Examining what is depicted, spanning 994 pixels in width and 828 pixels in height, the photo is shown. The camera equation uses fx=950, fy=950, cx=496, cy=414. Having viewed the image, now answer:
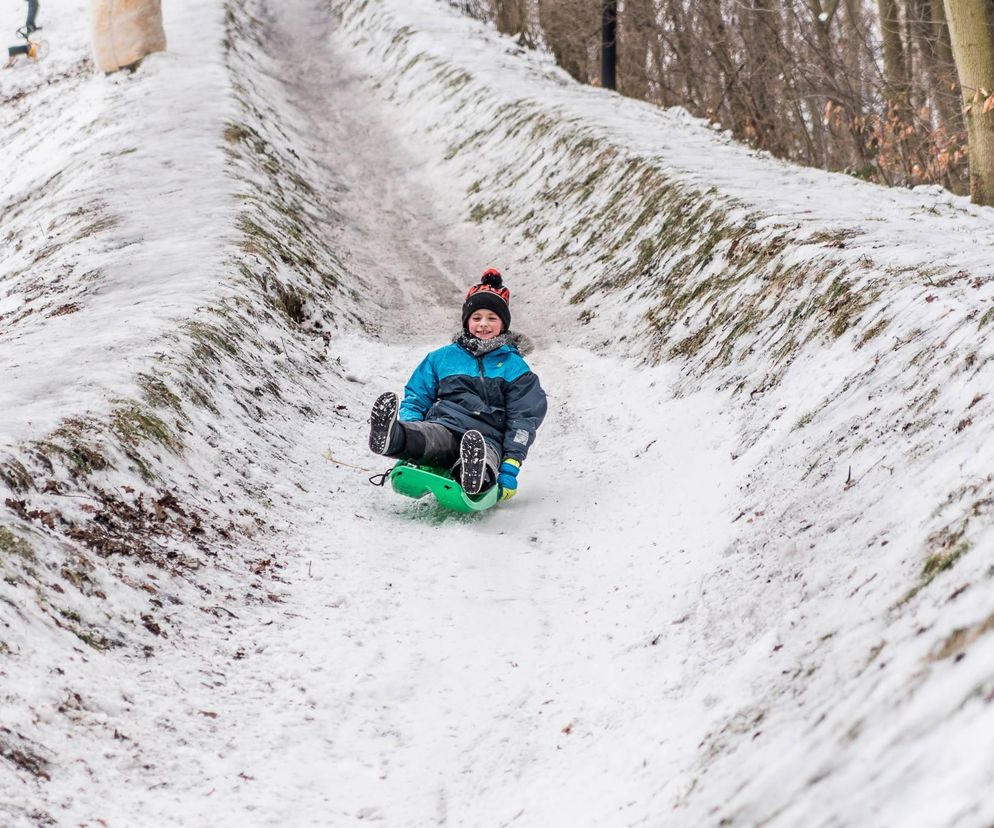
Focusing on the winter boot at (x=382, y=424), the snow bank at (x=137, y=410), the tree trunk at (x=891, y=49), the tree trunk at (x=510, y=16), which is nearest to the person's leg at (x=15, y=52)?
the snow bank at (x=137, y=410)

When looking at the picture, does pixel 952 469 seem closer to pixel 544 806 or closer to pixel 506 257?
pixel 544 806

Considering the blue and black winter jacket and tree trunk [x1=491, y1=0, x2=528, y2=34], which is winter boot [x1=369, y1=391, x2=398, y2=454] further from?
tree trunk [x1=491, y1=0, x2=528, y2=34]

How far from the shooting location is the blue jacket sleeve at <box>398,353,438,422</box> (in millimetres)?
6719

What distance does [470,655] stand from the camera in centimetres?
438

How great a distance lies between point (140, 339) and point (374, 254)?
240 inches

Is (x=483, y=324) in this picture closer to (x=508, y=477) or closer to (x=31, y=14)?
(x=508, y=477)

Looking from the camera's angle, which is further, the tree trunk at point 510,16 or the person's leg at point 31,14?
the person's leg at point 31,14

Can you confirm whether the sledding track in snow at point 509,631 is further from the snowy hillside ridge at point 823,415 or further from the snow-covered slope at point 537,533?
the snowy hillside ridge at point 823,415

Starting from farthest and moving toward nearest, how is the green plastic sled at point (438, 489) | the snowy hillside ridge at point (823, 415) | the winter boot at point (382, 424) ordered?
the green plastic sled at point (438, 489), the winter boot at point (382, 424), the snowy hillside ridge at point (823, 415)

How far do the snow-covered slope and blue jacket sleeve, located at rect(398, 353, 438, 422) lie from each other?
587mm

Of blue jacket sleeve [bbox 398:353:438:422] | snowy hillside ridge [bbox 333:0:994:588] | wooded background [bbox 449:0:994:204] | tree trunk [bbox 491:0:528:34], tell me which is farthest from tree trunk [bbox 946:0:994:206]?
tree trunk [bbox 491:0:528:34]

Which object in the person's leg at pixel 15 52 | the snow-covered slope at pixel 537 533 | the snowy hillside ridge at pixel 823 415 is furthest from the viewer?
the person's leg at pixel 15 52

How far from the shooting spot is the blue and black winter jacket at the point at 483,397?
6449 millimetres

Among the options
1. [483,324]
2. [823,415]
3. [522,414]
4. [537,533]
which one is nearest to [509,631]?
[537,533]
